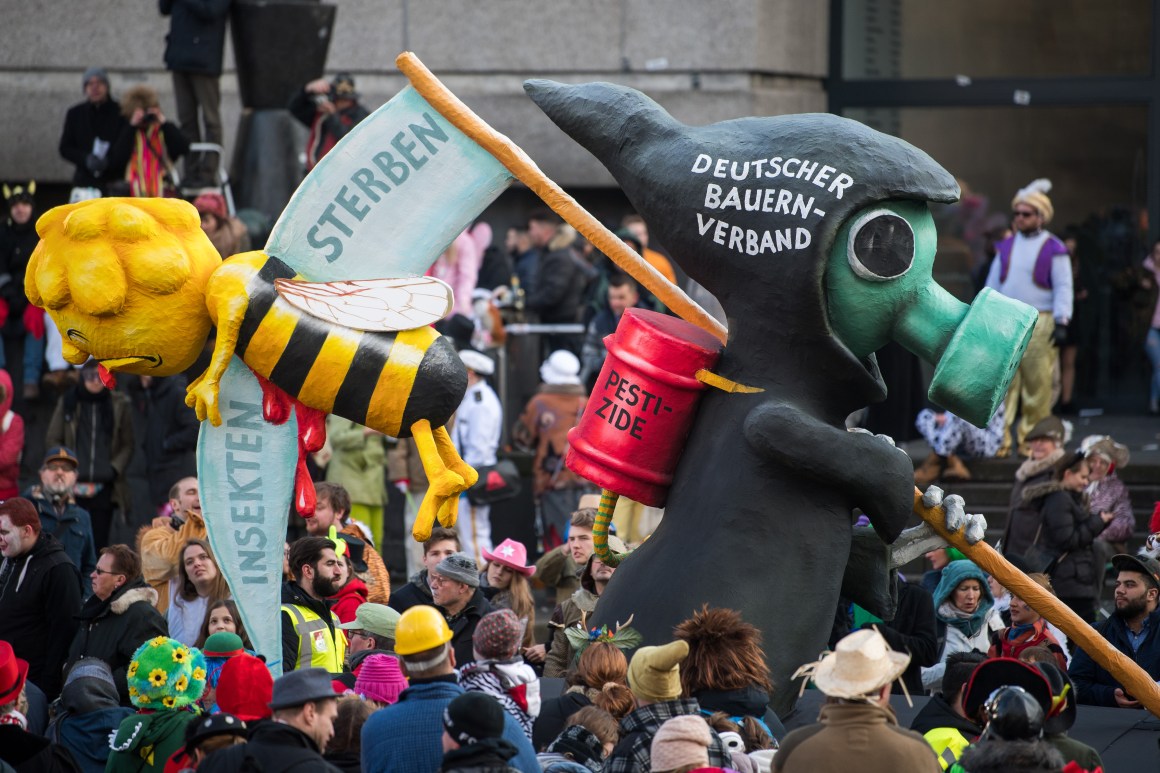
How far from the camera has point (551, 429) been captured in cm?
1294

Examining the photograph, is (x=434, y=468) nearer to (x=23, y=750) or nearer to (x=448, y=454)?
(x=448, y=454)

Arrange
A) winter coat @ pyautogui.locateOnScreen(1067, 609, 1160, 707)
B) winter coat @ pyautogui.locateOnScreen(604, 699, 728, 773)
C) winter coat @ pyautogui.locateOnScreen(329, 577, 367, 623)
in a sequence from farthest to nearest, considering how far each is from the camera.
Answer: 1. winter coat @ pyautogui.locateOnScreen(329, 577, 367, 623)
2. winter coat @ pyautogui.locateOnScreen(1067, 609, 1160, 707)
3. winter coat @ pyautogui.locateOnScreen(604, 699, 728, 773)

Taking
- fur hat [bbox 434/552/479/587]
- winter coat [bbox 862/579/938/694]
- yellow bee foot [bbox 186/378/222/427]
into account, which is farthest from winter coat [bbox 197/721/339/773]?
winter coat [bbox 862/579/938/694]

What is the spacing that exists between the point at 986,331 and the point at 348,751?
9.25ft

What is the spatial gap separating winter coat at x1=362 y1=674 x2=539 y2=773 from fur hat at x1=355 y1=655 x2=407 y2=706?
1155 mm

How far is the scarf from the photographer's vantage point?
14.4m

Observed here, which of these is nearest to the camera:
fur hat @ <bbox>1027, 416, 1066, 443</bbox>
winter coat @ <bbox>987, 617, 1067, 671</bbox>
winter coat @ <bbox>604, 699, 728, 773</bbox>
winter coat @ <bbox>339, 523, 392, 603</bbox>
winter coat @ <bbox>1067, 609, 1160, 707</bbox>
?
winter coat @ <bbox>604, 699, 728, 773</bbox>

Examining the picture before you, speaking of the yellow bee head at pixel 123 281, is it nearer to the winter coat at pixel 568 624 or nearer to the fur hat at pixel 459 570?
the fur hat at pixel 459 570

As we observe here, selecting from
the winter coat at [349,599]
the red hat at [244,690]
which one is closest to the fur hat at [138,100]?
the winter coat at [349,599]

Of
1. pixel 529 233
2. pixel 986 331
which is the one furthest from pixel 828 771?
pixel 529 233

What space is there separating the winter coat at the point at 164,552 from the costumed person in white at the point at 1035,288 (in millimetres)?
6445

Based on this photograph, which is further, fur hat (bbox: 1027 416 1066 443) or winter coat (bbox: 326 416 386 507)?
winter coat (bbox: 326 416 386 507)

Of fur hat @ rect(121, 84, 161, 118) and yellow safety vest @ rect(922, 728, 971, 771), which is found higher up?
fur hat @ rect(121, 84, 161, 118)

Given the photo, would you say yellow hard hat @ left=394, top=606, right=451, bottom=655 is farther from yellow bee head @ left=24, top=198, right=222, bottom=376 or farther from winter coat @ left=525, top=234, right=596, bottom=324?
winter coat @ left=525, top=234, right=596, bottom=324
